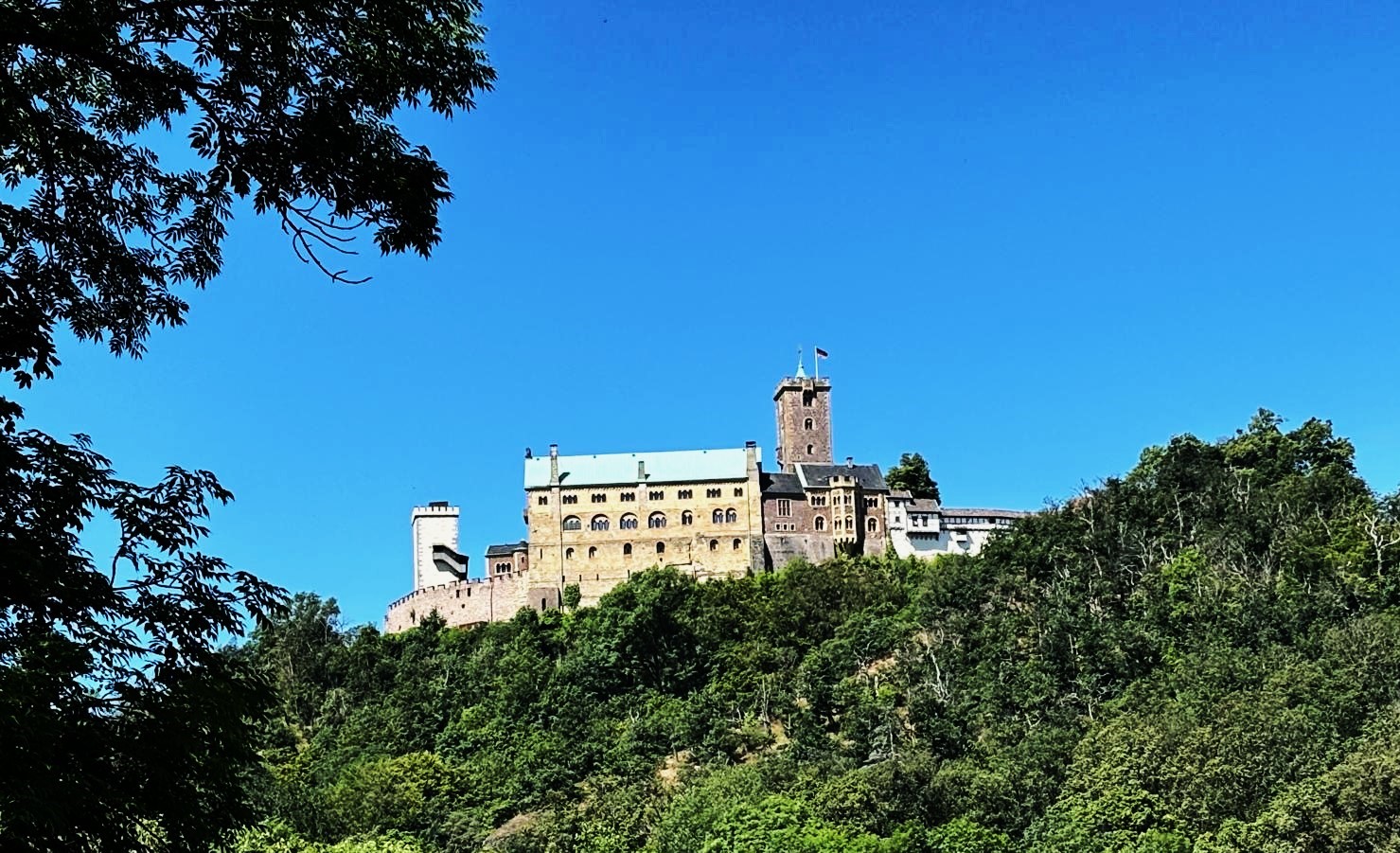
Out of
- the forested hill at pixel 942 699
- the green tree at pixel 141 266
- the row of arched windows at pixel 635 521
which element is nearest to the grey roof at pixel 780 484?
the row of arched windows at pixel 635 521

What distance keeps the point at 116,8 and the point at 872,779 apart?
47.0 meters

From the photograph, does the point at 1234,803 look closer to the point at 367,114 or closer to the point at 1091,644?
the point at 1091,644

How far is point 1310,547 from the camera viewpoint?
63.0 m

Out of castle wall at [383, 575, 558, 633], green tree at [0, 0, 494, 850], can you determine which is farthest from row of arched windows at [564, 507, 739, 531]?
green tree at [0, 0, 494, 850]

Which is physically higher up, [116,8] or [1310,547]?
[1310,547]

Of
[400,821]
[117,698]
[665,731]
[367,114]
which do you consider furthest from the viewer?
[665,731]

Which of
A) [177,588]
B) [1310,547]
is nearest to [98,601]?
[177,588]

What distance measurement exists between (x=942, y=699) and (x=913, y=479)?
3641 cm

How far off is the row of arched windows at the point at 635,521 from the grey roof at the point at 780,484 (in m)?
2.60

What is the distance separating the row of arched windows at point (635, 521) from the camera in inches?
3543

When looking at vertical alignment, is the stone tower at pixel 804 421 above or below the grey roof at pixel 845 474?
above

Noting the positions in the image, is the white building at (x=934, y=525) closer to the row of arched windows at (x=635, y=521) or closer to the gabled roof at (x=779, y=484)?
the gabled roof at (x=779, y=484)

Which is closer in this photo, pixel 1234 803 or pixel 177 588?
pixel 177 588

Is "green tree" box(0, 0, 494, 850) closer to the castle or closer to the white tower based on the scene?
the castle
